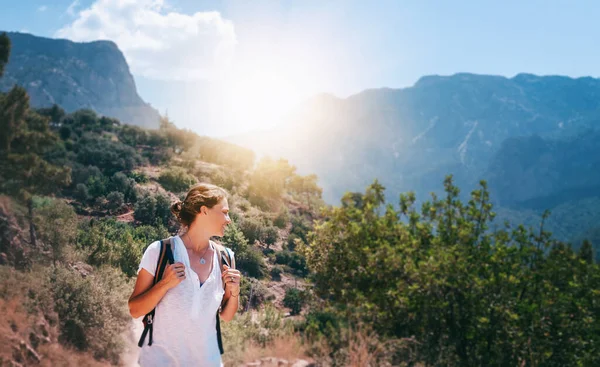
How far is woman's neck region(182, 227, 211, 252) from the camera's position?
258cm

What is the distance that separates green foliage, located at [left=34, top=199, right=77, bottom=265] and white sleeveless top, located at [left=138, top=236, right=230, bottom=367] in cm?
1233

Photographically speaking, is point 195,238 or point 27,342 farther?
point 27,342

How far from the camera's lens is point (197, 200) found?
2.53 metres

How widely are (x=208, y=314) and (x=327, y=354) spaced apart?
468cm

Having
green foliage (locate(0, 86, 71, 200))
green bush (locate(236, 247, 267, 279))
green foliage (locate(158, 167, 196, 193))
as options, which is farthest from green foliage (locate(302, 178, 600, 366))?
green foliage (locate(158, 167, 196, 193))

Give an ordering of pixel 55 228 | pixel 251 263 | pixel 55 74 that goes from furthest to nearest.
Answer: pixel 55 74, pixel 251 263, pixel 55 228

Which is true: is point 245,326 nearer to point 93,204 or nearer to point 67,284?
point 67,284

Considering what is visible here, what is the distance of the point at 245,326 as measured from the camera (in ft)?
28.1

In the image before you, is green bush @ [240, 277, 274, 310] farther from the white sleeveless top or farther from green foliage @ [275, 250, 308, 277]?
the white sleeveless top

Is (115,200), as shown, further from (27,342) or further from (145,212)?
(27,342)

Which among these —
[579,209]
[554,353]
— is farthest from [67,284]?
[579,209]

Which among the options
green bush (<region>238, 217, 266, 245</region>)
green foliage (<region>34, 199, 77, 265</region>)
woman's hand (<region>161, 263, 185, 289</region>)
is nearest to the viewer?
woman's hand (<region>161, 263, 185, 289</region>)

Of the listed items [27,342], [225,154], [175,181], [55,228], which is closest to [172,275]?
[27,342]

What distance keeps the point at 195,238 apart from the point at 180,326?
543 millimetres
